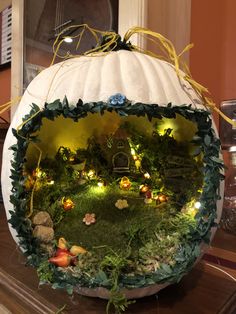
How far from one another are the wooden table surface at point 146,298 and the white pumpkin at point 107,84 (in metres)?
0.02

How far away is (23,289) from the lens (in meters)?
0.45

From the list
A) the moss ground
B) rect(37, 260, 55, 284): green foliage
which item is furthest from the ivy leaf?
rect(37, 260, 55, 284): green foliage

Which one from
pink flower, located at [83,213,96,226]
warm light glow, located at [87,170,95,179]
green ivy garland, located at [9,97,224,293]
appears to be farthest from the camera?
A: warm light glow, located at [87,170,95,179]

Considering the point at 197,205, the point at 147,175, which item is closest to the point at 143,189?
the point at 147,175

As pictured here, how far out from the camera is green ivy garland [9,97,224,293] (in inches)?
14.0

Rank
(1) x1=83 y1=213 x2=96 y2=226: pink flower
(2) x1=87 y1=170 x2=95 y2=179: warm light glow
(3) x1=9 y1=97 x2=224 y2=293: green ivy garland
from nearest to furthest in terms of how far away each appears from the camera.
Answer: (3) x1=9 y1=97 x2=224 y2=293: green ivy garland → (1) x1=83 y1=213 x2=96 y2=226: pink flower → (2) x1=87 y1=170 x2=95 y2=179: warm light glow

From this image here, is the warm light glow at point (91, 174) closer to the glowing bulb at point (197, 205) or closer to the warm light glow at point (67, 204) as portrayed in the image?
the warm light glow at point (67, 204)

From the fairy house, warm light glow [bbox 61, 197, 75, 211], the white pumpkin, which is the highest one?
the white pumpkin

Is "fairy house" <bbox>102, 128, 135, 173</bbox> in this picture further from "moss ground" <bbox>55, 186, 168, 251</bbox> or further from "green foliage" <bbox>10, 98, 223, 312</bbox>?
"green foliage" <bbox>10, 98, 223, 312</bbox>

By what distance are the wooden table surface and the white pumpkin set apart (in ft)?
0.07

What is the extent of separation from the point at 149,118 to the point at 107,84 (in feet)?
0.24

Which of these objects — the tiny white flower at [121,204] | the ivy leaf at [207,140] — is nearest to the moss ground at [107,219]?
the tiny white flower at [121,204]

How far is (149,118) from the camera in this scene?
1.23ft

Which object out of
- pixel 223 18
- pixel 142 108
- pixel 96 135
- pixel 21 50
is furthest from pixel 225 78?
pixel 21 50
